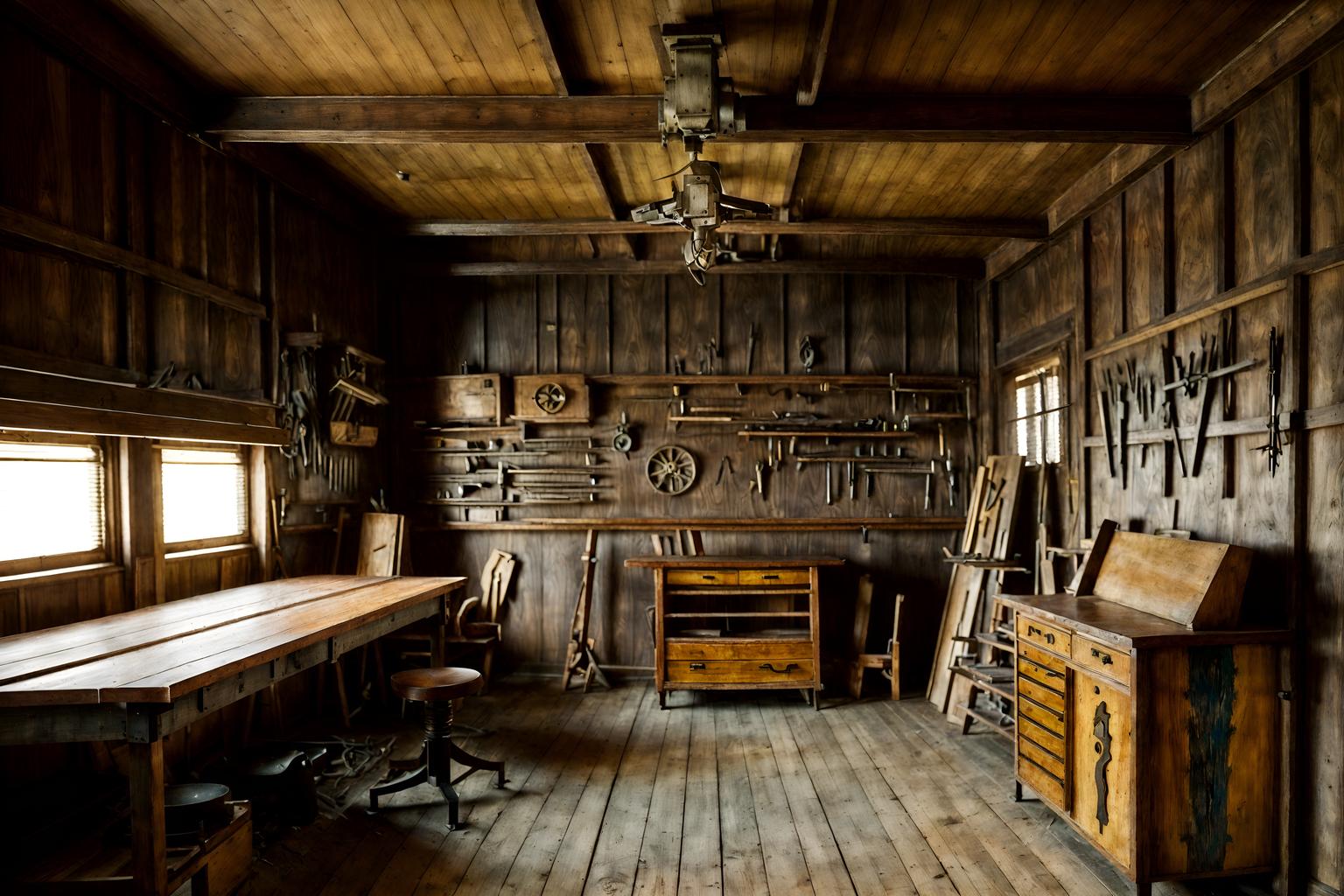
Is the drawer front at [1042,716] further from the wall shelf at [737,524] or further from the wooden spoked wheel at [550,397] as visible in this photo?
the wooden spoked wheel at [550,397]

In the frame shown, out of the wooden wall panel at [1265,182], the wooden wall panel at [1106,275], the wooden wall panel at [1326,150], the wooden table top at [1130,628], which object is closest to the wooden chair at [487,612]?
the wooden table top at [1130,628]

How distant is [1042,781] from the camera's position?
3592 millimetres

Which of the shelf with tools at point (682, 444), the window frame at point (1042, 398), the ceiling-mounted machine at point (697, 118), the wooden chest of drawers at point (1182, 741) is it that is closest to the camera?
the wooden chest of drawers at point (1182, 741)

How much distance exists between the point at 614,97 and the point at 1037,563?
4.07m

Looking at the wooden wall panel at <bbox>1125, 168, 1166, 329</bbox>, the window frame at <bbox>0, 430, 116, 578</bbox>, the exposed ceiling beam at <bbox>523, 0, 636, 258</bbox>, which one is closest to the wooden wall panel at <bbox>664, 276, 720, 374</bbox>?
the exposed ceiling beam at <bbox>523, 0, 636, 258</bbox>

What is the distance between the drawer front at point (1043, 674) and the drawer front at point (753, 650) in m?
1.91

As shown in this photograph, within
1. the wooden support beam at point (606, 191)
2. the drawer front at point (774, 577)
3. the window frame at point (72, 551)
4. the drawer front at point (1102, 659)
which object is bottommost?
the drawer front at point (774, 577)

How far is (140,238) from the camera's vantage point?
3.67m

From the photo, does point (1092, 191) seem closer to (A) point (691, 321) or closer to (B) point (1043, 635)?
(B) point (1043, 635)

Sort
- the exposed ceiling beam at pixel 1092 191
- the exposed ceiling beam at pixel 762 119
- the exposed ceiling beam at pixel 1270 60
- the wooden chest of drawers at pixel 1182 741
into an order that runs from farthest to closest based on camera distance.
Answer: the exposed ceiling beam at pixel 1092 191, the exposed ceiling beam at pixel 762 119, the wooden chest of drawers at pixel 1182 741, the exposed ceiling beam at pixel 1270 60

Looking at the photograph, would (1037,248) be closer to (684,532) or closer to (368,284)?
(684,532)

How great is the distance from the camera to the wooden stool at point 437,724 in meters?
3.65

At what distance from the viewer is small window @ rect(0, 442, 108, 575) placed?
10.2 ft

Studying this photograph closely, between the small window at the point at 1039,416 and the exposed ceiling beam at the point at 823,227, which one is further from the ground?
the exposed ceiling beam at the point at 823,227
